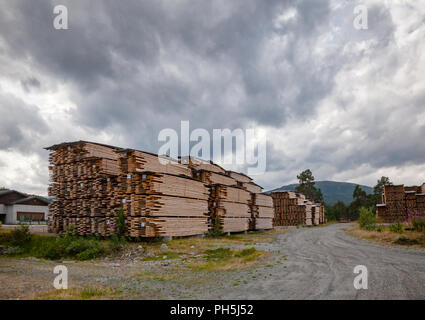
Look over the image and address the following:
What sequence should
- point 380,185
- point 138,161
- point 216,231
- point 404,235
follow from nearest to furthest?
point 404,235, point 138,161, point 216,231, point 380,185

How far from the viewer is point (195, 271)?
9.31 meters

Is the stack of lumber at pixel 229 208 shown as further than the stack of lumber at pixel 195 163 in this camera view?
Result: No

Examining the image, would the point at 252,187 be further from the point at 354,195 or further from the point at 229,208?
the point at 354,195

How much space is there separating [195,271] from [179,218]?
24.6ft

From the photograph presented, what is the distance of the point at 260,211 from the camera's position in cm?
2822

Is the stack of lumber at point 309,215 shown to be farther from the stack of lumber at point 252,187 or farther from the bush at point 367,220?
the bush at point 367,220

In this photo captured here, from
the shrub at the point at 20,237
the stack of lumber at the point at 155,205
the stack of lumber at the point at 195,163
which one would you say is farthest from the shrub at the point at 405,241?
the shrub at the point at 20,237

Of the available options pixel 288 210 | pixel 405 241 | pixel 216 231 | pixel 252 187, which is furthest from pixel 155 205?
pixel 288 210

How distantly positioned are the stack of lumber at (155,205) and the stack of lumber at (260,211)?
11736 millimetres

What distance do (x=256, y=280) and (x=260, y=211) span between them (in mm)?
21133

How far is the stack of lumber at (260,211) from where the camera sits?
2755 centimetres

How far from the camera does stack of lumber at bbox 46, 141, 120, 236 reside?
637 inches

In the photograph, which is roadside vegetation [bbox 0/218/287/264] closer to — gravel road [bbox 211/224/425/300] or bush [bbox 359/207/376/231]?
gravel road [bbox 211/224/425/300]
